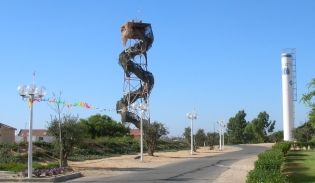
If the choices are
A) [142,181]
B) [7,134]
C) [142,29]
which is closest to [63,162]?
[142,181]

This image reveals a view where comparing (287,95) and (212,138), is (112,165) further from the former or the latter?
(212,138)

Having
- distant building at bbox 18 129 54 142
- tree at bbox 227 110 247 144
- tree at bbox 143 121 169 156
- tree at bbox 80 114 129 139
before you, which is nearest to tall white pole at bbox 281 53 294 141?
tree at bbox 80 114 129 139

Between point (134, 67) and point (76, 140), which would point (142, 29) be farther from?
point (76, 140)

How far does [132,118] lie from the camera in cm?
6788

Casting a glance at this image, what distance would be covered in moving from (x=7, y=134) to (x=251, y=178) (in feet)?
170

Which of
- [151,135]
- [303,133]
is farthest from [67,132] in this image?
[303,133]

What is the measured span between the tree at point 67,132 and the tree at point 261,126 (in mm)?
88456

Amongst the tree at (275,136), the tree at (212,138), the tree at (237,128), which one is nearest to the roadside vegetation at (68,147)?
the tree at (212,138)

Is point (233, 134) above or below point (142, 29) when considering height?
below

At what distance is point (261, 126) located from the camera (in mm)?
122500

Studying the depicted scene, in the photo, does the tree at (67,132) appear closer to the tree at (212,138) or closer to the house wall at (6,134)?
the house wall at (6,134)

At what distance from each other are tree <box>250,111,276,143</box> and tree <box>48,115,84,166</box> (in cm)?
8846

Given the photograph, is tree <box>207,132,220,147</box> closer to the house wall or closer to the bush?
the bush

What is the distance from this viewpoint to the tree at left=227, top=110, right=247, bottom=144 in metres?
127
